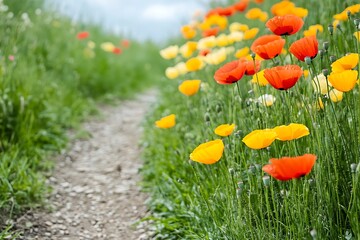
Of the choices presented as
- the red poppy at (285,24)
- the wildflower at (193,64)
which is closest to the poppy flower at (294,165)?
the red poppy at (285,24)

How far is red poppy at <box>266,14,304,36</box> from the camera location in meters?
2.54

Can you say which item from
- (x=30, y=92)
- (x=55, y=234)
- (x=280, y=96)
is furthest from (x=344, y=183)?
(x=30, y=92)

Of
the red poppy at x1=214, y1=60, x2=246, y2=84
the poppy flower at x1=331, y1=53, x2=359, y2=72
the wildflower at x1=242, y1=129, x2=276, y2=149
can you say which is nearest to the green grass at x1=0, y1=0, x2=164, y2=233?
the red poppy at x1=214, y1=60, x2=246, y2=84

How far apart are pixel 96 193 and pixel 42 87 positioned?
1.66 metres

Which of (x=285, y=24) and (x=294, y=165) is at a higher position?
(x=285, y=24)

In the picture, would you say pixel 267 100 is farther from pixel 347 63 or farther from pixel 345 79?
pixel 345 79

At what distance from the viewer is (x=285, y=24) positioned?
2.55m

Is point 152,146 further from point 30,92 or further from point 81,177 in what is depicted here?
point 30,92

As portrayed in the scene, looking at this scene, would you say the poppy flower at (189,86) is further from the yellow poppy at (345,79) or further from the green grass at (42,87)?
the yellow poppy at (345,79)

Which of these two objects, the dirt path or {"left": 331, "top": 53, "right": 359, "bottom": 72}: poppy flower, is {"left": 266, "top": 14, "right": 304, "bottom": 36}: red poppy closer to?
{"left": 331, "top": 53, "right": 359, "bottom": 72}: poppy flower

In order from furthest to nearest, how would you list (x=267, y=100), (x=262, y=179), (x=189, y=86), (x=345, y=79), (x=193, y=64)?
(x=193, y=64) < (x=189, y=86) < (x=267, y=100) < (x=262, y=179) < (x=345, y=79)

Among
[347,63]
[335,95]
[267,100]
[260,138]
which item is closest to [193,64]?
[267,100]

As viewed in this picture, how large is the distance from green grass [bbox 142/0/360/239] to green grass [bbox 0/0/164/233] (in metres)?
1.02

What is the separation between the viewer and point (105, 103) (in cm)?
749
